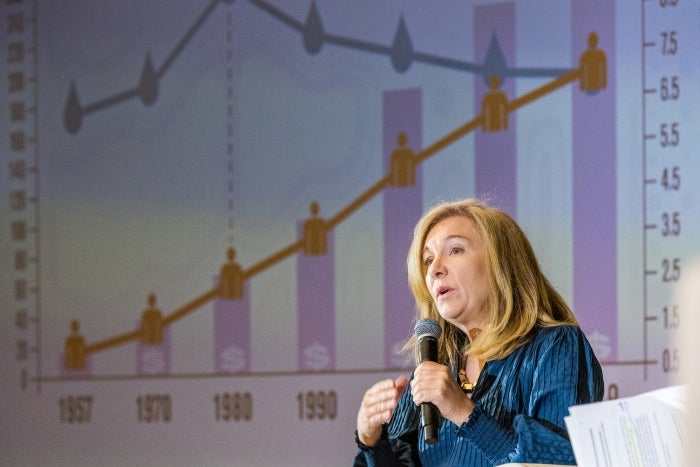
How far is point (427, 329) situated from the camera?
228cm

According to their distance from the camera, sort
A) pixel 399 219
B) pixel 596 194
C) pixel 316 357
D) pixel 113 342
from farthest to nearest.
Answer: pixel 113 342, pixel 316 357, pixel 399 219, pixel 596 194

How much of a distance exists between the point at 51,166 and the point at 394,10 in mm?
1589

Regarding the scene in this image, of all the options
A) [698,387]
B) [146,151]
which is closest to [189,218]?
[146,151]

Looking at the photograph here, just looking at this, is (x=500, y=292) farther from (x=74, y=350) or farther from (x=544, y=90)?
(x=74, y=350)

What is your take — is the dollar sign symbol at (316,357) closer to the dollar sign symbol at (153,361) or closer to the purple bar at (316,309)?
the purple bar at (316,309)

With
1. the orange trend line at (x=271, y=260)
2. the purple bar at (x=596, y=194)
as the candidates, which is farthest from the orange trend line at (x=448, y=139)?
the orange trend line at (x=271, y=260)

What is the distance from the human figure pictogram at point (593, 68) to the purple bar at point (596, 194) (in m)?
0.01

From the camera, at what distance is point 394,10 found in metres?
3.86

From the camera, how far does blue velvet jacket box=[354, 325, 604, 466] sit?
6.50ft

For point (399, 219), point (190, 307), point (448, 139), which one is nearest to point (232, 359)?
point (190, 307)

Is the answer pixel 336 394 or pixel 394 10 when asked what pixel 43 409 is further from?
pixel 394 10

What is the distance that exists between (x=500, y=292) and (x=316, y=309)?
1678mm

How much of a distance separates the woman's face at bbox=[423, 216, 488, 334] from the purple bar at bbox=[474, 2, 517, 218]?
3.98 ft

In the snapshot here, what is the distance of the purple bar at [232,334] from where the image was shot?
4.06 m
